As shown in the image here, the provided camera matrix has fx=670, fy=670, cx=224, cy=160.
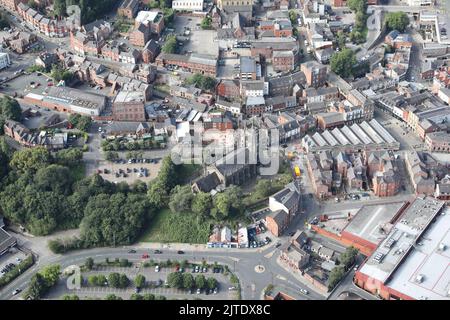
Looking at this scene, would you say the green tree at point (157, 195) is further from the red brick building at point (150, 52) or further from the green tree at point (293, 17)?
the green tree at point (293, 17)

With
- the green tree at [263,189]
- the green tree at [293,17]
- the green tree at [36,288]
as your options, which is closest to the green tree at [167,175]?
the green tree at [263,189]

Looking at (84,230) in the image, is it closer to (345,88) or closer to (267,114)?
(267,114)

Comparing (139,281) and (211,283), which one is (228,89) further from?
(139,281)

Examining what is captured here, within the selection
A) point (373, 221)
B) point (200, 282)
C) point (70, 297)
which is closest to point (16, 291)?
point (70, 297)

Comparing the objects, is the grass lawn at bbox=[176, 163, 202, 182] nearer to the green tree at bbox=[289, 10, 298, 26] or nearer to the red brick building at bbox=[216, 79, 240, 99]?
the red brick building at bbox=[216, 79, 240, 99]

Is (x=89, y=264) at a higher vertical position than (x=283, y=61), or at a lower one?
lower

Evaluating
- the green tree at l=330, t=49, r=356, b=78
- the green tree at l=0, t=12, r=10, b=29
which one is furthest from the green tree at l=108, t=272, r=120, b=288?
the green tree at l=0, t=12, r=10, b=29
